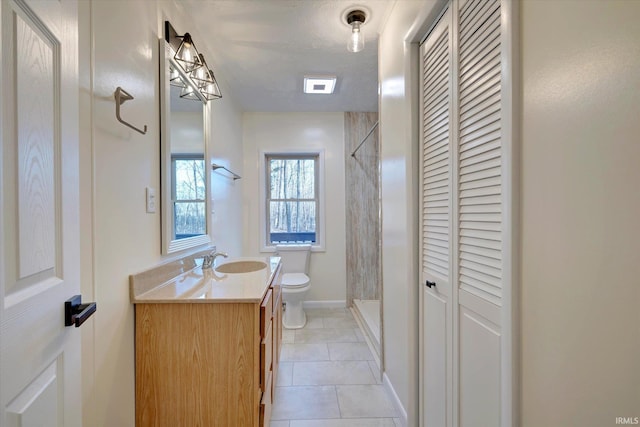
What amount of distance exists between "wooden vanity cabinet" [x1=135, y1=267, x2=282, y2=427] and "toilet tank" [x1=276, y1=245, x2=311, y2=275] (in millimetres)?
2042

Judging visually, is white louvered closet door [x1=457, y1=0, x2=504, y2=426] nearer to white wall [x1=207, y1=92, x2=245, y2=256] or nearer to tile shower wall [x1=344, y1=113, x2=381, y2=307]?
white wall [x1=207, y1=92, x2=245, y2=256]

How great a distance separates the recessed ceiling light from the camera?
2.50m

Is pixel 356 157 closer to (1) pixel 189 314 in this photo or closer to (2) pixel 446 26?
(2) pixel 446 26

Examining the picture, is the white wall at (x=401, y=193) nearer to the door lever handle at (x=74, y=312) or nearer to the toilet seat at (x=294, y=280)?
the toilet seat at (x=294, y=280)

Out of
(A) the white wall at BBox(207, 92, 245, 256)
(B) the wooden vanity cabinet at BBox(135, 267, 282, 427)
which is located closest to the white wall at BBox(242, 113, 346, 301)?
(A) the white wall at BBox(207, 92, 245, 256)

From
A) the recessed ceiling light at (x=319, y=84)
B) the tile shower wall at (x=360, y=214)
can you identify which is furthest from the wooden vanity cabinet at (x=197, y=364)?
the tile shower wall at (x=360, y=214)

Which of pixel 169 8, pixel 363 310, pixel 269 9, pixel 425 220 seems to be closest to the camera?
pixel 425 220

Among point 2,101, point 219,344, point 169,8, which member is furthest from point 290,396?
point 169,8

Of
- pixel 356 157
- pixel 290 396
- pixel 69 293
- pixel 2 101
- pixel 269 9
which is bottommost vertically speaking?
pixel 290 396

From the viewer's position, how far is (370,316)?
286 cm

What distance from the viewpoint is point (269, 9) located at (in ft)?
5.50

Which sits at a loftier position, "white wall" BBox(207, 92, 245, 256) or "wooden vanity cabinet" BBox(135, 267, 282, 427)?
"white wall" BBox(207, 92, 245, 256)

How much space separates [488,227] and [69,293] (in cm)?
124

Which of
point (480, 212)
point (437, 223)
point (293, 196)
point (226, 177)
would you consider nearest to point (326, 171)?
point (293, 196)
